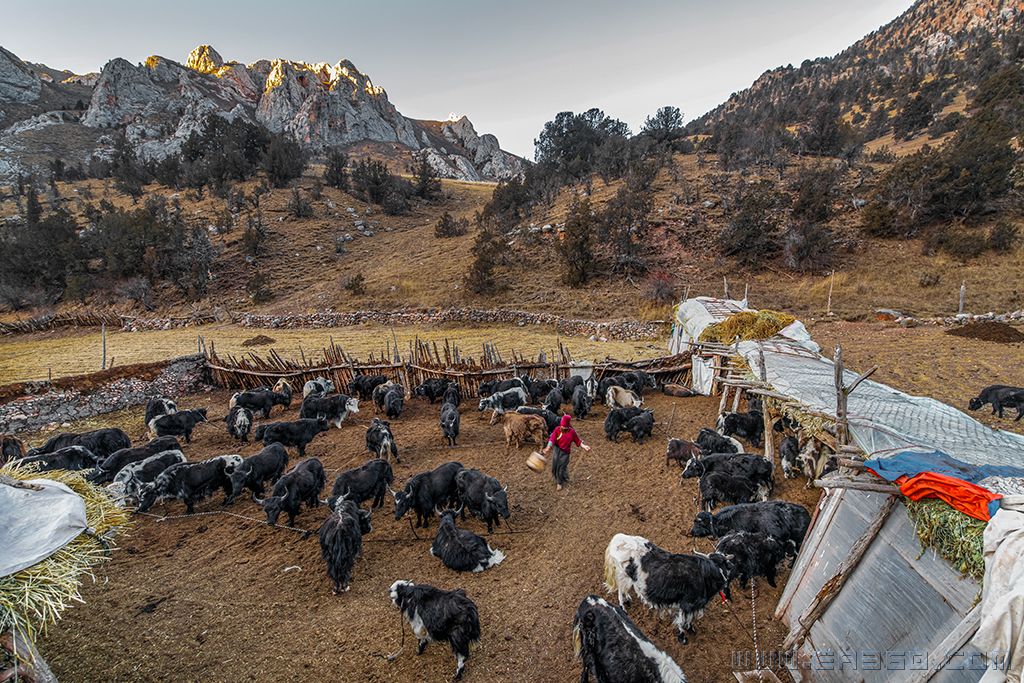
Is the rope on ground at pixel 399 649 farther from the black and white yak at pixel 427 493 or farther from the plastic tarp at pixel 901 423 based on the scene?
the plastic tarp at pixel 901 423

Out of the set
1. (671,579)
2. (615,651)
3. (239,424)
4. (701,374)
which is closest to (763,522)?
(671,579)

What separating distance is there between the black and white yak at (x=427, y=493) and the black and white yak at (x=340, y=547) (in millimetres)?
1127

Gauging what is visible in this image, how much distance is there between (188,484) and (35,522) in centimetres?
562

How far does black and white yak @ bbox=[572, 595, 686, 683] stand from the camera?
4.17 m

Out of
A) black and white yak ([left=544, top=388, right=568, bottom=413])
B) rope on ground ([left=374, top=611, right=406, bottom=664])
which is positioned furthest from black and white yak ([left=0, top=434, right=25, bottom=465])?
black and white yak ([left=544, top=388, right=568, bottom=413])

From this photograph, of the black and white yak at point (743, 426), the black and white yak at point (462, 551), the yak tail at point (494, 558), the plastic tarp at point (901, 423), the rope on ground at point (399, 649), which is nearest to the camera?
the plastic tarp at point (901, 423)

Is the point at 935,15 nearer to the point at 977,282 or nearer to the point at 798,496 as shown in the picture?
the point at 977,282

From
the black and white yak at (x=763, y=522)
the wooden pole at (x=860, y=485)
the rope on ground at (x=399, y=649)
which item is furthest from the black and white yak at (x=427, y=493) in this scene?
the wooden pole at (x=860, y=485)

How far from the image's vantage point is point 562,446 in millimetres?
8305

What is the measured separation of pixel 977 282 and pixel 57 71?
643 feet

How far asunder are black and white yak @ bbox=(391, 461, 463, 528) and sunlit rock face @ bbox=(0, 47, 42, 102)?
124 metres

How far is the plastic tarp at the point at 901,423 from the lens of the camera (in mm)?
4891

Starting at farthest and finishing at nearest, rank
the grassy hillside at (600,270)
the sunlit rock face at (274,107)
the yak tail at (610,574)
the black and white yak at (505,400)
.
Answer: the sunlit rock face at (274,107), the grassy hillside at (600,270), the black and white yak at (505,400), the yak tail at (610,574)

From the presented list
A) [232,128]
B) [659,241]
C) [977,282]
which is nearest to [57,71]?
[232,128]
